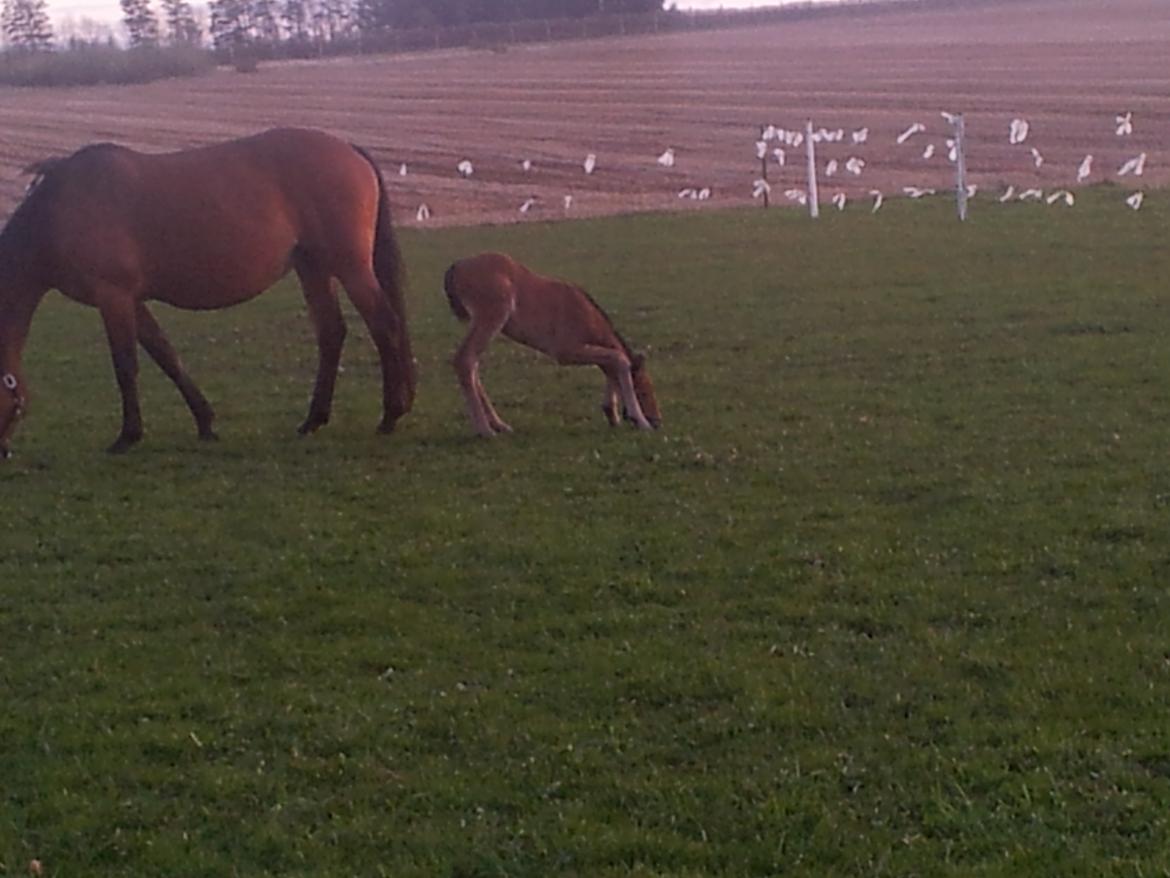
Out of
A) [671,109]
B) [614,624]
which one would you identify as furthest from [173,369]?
[671,109]

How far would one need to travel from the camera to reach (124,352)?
9750 millimetres

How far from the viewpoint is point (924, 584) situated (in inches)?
253

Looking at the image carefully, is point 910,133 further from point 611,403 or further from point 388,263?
point 611,403

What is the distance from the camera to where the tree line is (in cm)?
5881

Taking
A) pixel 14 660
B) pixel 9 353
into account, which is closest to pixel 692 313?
pixel 9 353

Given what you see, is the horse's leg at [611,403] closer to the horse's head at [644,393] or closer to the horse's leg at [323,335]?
the horse's head at [644,393]

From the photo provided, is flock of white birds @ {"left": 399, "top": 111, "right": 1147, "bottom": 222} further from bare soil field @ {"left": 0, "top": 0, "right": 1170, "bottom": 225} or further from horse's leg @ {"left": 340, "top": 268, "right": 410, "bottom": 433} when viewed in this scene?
horse's leg @ {"left": 340, "top": 268, "right": 410, "bottom": 433}

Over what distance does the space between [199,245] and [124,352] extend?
810mm

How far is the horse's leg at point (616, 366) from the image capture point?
9.64m

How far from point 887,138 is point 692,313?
70.8ft

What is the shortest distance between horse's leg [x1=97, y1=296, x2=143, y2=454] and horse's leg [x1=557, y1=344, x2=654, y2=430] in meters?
2.67

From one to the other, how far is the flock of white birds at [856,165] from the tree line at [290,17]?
25011 millimetres

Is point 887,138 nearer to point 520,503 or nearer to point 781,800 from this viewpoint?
point 520,503

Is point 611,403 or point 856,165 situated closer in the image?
point 611,403
